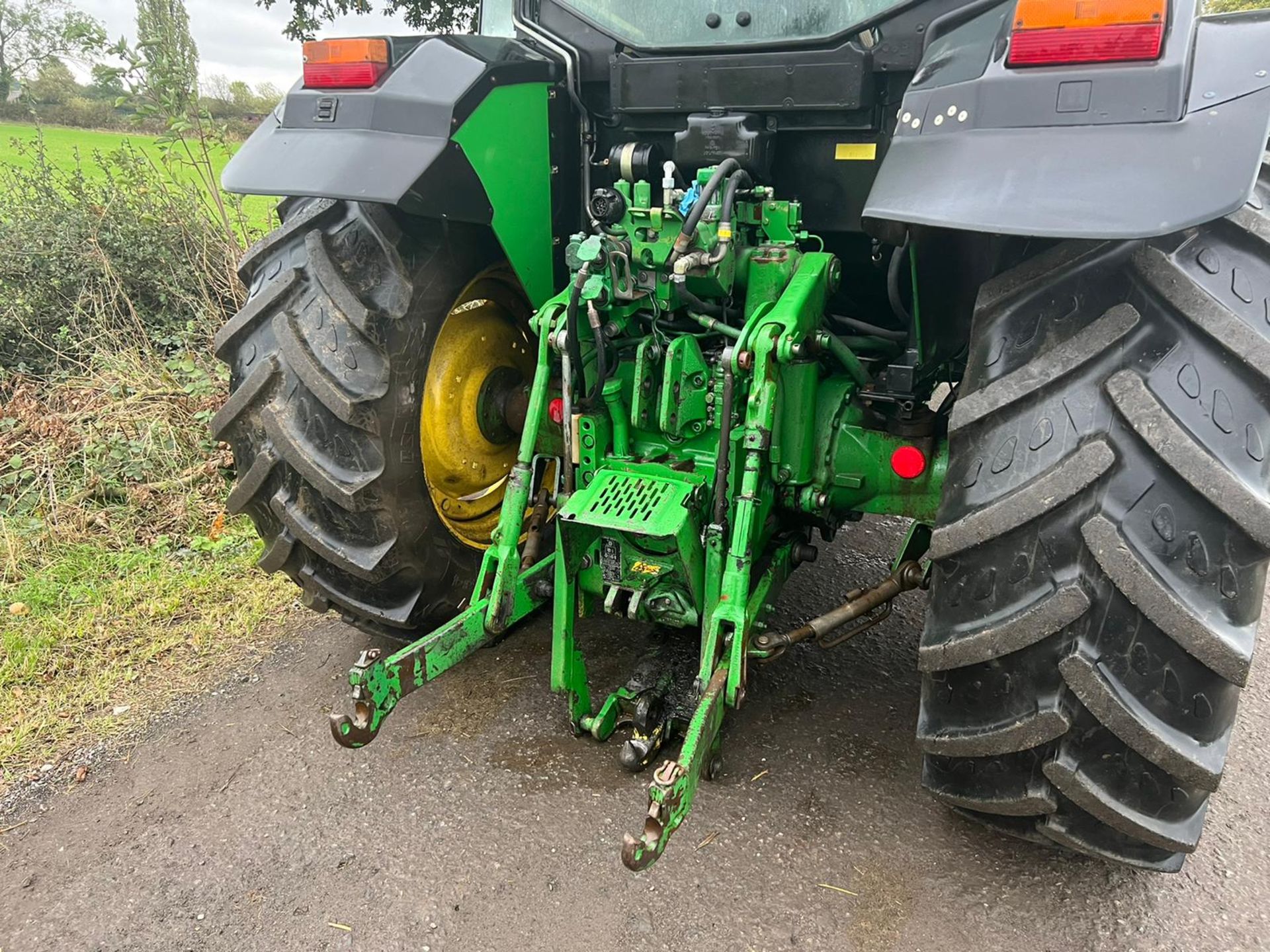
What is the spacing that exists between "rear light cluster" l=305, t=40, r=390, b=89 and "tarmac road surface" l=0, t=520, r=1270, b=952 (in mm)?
1680

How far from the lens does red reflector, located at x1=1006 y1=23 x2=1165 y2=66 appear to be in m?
1.48

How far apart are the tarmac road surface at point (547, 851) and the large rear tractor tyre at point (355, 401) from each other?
1.49ft

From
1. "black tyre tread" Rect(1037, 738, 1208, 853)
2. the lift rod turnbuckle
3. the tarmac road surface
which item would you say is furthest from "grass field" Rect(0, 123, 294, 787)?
"black tyre tread" Rect(1037, 738, 1208, 853)

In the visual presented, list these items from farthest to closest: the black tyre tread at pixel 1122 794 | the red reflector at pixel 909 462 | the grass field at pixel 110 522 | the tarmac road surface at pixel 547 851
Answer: the grass field at pixel 110 522 → the red reflector at pixel 909 462 → the tarmac road surface at pixel 547 851 → the black tyre tread at pixel 1122 794

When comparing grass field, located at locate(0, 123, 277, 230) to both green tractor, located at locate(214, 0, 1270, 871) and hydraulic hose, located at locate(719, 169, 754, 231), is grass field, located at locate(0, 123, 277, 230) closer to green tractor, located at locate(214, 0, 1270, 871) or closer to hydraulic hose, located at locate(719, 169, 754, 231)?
green tractor, located at locate(214, 0, 1270, 871)

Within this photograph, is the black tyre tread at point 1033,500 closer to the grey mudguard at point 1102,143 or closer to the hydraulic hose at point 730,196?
the grey mudguard at point 1102,143

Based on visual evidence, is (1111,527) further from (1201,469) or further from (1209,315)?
(1209,315)

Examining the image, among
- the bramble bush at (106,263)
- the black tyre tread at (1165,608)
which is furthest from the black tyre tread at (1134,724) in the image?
the bramble bush at (106,263)

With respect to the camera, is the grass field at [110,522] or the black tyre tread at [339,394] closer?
the black tyre tread at [339,394]

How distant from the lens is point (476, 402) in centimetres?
262

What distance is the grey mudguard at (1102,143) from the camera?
1.42m

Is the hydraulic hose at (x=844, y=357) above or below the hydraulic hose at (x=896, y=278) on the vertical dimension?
below

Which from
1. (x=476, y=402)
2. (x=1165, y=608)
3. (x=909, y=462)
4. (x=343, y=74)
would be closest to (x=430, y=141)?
(x=343, y=74)

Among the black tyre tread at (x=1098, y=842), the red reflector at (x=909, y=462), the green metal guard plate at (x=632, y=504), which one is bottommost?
the black tyre tread at (x=1098, y=842)
